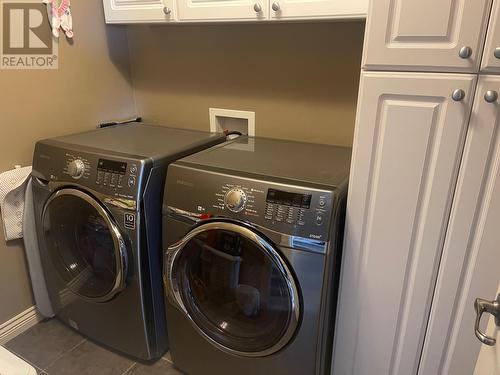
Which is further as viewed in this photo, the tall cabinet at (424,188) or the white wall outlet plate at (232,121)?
the white wall outlet plate at (232,121)

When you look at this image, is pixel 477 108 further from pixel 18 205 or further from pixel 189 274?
pixel 18 205

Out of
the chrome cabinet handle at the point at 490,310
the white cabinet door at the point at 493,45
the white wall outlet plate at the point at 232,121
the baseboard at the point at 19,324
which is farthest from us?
the white wall outlet plate at the point at 232,121

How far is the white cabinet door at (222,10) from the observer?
1.43m

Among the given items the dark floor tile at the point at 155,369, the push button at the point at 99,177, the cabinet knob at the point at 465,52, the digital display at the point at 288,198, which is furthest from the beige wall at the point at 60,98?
the cabinet knob at the point at 465,52

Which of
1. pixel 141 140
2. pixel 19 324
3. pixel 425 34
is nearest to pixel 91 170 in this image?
pixel 141 140

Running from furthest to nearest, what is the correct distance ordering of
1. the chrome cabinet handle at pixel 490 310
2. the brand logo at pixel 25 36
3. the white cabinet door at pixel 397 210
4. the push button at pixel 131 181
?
the brand logo at pixel 25 36
the push button at pixel 131 181
the white cabinet door at pixel 397 210
the chrome cabinet handle at pixel 490 310

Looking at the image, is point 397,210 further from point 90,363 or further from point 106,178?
point 90,363

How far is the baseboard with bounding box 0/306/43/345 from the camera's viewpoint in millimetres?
1840

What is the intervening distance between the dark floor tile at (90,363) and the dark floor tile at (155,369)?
40 mm

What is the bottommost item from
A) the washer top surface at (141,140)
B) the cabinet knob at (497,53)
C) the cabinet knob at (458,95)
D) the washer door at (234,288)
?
the washer door at (234,288)

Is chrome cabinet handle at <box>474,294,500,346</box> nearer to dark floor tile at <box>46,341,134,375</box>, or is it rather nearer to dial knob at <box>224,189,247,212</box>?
dial knob at <box>224,189,247,212</box>

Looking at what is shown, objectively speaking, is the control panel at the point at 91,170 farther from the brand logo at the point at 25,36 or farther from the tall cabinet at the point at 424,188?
the tall cabinet at the point at 424,188

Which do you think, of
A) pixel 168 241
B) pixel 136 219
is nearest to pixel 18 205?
pixel 136 219

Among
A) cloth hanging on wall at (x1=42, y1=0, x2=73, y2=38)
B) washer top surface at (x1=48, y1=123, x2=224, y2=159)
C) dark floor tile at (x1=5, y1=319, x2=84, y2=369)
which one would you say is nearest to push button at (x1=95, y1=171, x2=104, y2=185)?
washer top surface at (x1=48, y1=123, x2=224, y2=159)
